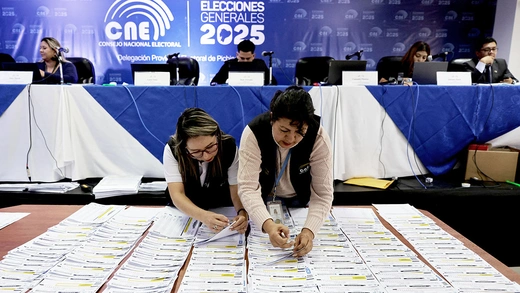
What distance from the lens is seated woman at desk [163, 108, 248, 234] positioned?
132 centimetres

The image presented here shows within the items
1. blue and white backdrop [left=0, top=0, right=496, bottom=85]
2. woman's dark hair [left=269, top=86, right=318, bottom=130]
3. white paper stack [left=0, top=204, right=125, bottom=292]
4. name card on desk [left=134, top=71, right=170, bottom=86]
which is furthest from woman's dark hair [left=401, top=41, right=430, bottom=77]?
white paper stack [left=0, top=204, right=125, bottom=292]

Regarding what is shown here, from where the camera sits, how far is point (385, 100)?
2.46 meters

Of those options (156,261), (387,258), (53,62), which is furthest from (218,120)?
(53,62)

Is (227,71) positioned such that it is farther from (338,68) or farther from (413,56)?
(413,56)

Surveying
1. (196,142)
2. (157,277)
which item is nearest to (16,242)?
(157,277)

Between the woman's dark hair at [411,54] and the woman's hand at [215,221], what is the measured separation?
301 cm

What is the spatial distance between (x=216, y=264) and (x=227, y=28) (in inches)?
179

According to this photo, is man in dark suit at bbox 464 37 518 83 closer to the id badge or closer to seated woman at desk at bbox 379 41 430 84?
seated woman at desk at bbox 379 41 430 84

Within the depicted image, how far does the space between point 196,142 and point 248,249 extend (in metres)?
0.44

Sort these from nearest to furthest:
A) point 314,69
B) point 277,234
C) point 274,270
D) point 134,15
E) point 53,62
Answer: point 274,270 → point 277,234 → point 53,62 → point 314,69 → point 134,15

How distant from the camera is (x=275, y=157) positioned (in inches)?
55.1

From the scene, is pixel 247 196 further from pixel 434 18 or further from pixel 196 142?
pixel 434 18

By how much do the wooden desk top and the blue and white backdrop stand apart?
13.1 feet

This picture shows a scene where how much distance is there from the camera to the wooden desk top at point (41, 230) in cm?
111
